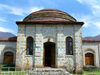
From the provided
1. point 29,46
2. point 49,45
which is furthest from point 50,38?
point 29,46

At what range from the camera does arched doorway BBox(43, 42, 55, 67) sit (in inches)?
626

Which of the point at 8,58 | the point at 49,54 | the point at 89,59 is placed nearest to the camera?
the point at 49,54

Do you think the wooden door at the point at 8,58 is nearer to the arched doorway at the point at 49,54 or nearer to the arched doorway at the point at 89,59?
the arched doorway at the point at 49,54

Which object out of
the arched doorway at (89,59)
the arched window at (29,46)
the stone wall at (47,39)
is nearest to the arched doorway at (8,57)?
the stone wall at (47,39)

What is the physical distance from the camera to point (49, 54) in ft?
55.6

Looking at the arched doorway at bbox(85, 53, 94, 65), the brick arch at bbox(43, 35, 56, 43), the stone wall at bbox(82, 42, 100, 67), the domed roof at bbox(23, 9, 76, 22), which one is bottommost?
the arched doorway at bbox(85, 53, 94, 65)

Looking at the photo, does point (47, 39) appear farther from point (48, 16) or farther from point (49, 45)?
point (48, 16)

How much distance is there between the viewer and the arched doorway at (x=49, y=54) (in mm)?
15895

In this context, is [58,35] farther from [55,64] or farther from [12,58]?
[12,58]

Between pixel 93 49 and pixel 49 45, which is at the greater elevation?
pixel 49 45

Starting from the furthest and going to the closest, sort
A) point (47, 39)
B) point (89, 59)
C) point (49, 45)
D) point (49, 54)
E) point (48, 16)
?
point (89, 59)
point (48, 16)
point (49, 54)
point (49, 45)
point (47, 39)

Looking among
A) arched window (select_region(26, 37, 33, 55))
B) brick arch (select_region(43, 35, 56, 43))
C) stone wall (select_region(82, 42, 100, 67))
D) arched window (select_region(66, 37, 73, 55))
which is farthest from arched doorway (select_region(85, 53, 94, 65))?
arched window (select_region(26, 37, 33, 55))

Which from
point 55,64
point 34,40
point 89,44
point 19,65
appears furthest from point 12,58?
point 89,44

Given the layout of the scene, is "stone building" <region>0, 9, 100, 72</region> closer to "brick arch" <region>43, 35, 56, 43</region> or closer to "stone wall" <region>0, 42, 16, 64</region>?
"brick arch" <region>43, 35, 56, 43</region>
